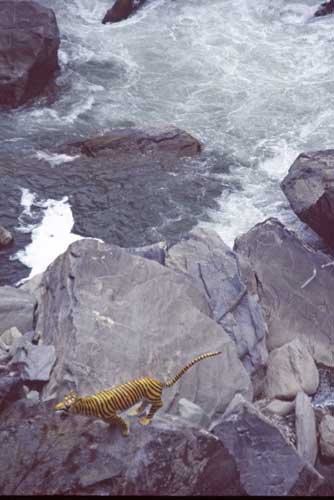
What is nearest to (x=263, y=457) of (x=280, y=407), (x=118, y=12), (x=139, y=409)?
(x=280, y=407)

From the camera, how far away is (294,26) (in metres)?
22.7

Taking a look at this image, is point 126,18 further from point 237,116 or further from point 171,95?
point 237,116

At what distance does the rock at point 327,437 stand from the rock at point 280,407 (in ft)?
1.55

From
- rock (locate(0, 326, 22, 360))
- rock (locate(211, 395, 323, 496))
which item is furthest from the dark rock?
rock (locate(211, 395, 323, 496))

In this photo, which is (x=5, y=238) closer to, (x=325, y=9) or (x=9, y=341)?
(x=9, y=341)

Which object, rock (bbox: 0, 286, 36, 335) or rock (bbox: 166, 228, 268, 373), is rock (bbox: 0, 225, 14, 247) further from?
rock (bbox: 166, 228, 268, 373)

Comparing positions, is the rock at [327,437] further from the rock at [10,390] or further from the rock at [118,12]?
the rock at [118,12]

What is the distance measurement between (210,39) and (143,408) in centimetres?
1718

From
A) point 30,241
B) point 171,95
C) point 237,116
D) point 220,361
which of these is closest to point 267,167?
point 237,116

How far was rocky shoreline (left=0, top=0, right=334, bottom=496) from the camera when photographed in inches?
246

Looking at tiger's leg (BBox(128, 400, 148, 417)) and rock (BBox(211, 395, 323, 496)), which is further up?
tiger's leg (BBox(128, 400, 148, 417))

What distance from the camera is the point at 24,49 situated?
55.9ft

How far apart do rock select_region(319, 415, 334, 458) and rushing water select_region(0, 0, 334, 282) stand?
538 centimetres

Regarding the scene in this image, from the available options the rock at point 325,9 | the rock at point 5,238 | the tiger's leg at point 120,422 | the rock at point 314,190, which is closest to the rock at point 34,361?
the tiger's leg at point 120,422
